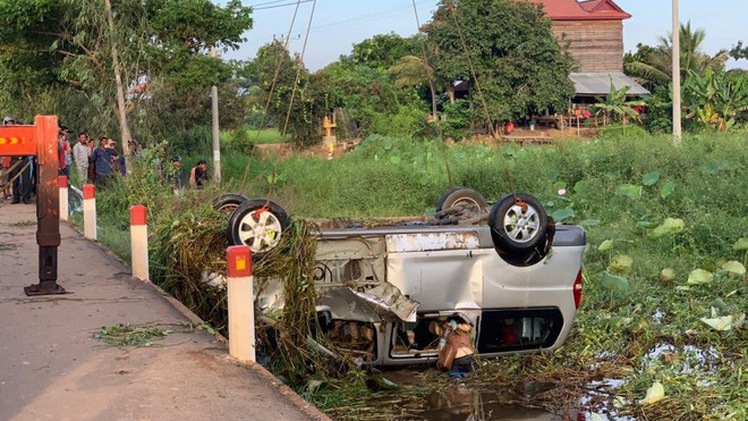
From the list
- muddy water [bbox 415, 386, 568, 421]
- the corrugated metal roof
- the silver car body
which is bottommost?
muddy water [bbox 415, 386, 568, 421]

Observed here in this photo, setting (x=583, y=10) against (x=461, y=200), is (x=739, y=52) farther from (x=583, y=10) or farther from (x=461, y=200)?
(x=461, y=200)

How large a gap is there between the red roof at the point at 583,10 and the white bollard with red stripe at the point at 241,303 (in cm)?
5164

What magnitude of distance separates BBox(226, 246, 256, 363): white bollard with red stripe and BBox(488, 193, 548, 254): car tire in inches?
83.3

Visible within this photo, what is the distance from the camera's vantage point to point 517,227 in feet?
24.2

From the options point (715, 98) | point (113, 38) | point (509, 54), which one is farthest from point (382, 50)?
point (113, 38)

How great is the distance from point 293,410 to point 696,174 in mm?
15209

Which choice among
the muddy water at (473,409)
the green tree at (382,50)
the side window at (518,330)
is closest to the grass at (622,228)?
the muddy water at (473,409)

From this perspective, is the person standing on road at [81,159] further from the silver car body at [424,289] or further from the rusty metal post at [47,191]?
the silver car body at [424,289]

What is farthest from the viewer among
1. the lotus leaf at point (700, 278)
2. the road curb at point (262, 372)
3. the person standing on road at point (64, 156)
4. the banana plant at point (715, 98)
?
the banana plant at point (715, 98)

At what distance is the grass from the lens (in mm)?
7480

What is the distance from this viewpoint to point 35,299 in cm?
854

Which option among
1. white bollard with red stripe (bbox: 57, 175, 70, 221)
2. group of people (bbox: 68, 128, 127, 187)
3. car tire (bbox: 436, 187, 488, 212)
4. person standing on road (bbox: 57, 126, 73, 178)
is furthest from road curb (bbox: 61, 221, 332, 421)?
person standing on road (bbox: 57, 126, 73, 178)

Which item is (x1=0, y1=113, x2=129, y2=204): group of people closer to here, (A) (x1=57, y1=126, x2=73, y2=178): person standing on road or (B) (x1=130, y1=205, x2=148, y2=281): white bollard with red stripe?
(A) (x1=57, y1=126, x2=73, y2=178): person standing on road

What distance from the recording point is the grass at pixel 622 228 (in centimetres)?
748
